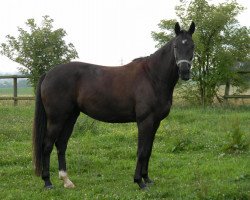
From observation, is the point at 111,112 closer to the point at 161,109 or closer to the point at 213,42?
the point at 161,109

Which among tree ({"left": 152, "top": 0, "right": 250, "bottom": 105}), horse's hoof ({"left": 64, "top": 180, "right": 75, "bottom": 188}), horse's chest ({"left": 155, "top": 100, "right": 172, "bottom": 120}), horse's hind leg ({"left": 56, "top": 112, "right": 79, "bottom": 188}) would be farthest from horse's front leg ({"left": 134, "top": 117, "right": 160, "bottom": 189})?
tree ({"left": 152, "top": 0, "right": 250, "bottom": 105})

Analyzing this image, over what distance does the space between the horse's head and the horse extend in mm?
21

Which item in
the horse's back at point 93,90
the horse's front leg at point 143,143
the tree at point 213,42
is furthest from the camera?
the tree at point 213,42

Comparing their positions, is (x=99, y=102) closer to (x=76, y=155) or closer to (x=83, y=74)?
(x=83, y=74)

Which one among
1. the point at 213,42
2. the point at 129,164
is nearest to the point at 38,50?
the point at 213,42

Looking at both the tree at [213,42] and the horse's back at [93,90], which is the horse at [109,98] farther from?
the tree at [213,42]

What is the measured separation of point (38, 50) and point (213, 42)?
346 inches

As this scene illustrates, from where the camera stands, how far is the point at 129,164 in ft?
26.9

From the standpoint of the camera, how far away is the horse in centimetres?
650

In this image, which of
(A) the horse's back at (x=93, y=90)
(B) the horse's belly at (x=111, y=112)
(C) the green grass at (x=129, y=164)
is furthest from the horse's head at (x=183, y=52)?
(C) the green grass at (x=129, y=164)

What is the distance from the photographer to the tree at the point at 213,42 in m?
17.9

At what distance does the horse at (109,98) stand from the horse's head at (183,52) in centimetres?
2

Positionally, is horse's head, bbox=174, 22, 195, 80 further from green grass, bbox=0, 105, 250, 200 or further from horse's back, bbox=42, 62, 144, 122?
green grass, bbox=0, 105, 250, 200

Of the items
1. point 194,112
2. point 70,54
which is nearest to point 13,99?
point 70,54
